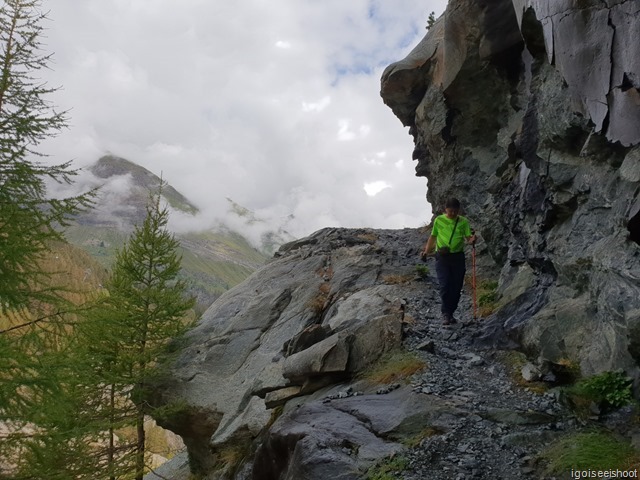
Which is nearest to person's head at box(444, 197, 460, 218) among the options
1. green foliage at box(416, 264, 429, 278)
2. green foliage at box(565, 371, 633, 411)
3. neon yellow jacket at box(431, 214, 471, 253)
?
neon yellow jacket at box(431, 214, 471, 253)

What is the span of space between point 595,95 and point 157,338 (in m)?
18.1

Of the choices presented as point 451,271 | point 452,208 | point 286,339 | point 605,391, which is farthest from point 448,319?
point 286,339

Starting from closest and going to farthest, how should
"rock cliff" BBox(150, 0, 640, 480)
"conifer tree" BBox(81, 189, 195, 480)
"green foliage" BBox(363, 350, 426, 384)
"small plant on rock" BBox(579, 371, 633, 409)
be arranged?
"small plant on rock" BBox(579, 371, 633, 409)
"rock cliff" BBox(150, 0, 640, 480)
"green foliage" BBox(363, 350, 426, 384)
"conifer tree" BBox(81, 189, 195, 480)

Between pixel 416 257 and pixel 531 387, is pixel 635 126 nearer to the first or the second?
pixel 531 387

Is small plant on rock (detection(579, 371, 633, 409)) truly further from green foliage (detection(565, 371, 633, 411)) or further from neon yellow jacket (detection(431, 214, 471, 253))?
neon yellow jacket (detection(431, 214, 471, 253))

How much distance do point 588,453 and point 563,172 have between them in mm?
7404

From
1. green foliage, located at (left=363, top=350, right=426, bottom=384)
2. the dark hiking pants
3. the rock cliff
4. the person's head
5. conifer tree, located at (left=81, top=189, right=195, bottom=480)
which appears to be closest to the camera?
the rock cliff

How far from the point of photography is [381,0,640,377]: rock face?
810cm

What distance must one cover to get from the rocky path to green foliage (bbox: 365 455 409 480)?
9cm

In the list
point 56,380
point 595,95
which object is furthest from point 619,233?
point 56,380

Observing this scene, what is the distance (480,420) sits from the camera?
7586 mm

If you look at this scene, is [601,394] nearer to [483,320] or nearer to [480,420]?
[480,420]

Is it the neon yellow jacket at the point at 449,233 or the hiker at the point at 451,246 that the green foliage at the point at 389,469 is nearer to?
the hiker at the point at 451,246

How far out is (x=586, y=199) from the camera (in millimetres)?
10336
